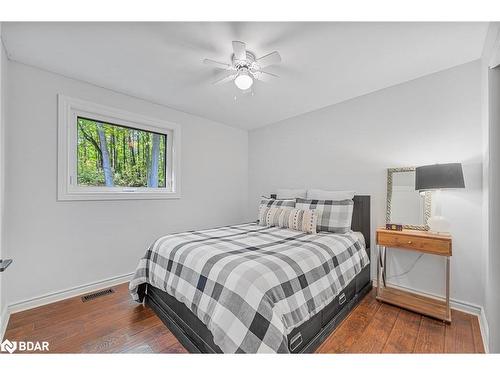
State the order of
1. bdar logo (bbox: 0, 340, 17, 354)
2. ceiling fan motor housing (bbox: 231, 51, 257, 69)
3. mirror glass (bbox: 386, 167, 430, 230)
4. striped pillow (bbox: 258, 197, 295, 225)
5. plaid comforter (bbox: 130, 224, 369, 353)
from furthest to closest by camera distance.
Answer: striped pillow (bbox: 258, 197, 295, 225) → mirror glass (bbox: 386, 167, 430, 230) → ceiling fan motor housing (bbox: 231, 51, 257, 69) → bdar logo (bbox: 0, 340, 17, 354) → plaid comforter (bbox: 130, 224, 369, 353)

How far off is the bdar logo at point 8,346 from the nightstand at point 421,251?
311 cm

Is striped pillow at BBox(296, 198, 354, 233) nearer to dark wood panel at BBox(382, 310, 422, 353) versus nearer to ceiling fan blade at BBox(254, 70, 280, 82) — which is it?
dark wood panel at BBox(382, 310, 422, 353)

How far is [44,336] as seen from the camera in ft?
5.71

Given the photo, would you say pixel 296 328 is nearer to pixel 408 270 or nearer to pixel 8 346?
pixel 408 270

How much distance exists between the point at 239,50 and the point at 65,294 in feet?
9.69

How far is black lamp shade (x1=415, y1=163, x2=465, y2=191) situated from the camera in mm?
1921

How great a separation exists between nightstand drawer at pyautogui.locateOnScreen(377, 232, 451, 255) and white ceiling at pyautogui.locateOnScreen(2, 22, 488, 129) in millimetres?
1658

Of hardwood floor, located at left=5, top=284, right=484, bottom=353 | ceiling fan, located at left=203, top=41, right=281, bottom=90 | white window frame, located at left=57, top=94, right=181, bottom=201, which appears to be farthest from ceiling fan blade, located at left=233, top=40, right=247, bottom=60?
hardwood floor, located at left=5, top=284, right=484, bottom=353

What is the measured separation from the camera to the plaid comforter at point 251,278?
4.06ft

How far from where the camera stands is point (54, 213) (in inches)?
92.7

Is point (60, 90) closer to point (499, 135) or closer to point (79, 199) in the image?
point (79, 199)

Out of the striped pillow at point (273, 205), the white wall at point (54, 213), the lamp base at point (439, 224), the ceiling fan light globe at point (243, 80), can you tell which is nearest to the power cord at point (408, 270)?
the lamp base at point (439, 224)

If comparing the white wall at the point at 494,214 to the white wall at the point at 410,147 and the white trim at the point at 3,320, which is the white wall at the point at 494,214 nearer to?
the white wall at the point at 410,147

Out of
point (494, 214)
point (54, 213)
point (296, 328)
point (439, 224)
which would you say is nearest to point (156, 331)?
point (296, 328)
